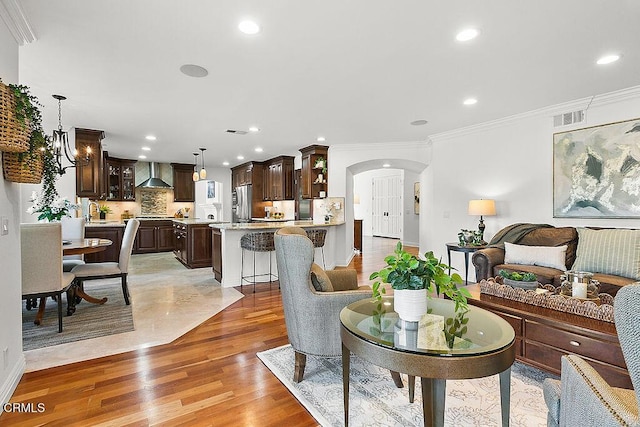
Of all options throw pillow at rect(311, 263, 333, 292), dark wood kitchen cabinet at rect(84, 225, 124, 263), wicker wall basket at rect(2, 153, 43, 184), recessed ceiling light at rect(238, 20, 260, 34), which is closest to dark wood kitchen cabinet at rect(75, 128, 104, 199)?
dark wood kitchen cabinet at rect(84, 225, 124, 263)

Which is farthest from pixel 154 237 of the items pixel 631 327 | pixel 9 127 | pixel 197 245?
pixel 631 327

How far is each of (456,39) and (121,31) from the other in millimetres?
2603

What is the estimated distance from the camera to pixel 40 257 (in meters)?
3.06

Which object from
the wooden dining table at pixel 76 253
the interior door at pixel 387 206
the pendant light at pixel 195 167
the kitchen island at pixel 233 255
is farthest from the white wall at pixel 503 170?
the pendant light at pixel 195 167

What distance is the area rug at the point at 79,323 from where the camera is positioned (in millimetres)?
3048

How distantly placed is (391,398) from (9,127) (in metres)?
2.87

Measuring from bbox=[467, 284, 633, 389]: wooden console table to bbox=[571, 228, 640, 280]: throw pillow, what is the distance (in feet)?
5.50

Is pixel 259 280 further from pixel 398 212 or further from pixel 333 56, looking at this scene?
pixel 398 212

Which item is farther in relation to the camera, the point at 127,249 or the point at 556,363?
the point at 127,249

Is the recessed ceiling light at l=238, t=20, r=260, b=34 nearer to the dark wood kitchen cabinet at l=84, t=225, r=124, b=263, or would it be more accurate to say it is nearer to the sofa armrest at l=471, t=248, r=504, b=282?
the sofa armrest at l=471, t=248, r=504, b=282

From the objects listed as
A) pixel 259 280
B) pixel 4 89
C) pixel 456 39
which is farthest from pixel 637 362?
pixel 259 280

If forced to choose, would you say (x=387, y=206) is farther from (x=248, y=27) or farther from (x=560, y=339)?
(x=248, y=27)

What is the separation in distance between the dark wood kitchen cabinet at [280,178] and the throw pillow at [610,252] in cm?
605

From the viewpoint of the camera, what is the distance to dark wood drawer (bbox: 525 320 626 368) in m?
1.97
